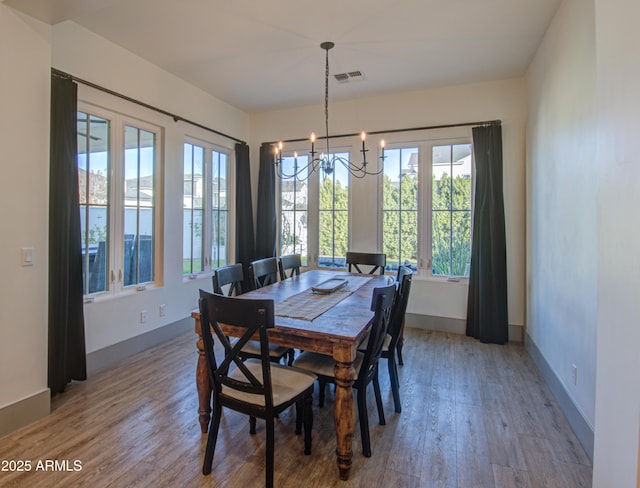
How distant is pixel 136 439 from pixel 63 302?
119cm

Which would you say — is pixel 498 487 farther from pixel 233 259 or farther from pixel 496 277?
pixel 233 259

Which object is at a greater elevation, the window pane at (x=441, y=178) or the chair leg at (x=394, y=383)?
the window pane at (x=441, y=178)

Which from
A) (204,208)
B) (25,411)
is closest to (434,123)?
(204,208)

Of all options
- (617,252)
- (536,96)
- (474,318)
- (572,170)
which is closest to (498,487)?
(617,252)

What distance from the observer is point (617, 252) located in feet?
4.12

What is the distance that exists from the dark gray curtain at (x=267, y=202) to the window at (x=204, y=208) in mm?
482

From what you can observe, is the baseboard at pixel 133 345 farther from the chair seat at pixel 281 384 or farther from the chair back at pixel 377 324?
the chair back at pixel 377 324

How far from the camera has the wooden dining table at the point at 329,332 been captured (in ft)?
5.96

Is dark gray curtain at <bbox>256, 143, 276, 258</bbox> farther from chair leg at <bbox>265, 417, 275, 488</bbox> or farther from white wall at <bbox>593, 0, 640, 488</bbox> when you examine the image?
white wall at <bbox>593, 0, 640, 488</bbox>

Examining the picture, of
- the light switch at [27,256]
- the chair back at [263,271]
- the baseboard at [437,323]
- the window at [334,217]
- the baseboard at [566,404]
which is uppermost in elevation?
the window at [334,217]

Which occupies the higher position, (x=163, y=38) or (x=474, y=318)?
(x=163, y=38)

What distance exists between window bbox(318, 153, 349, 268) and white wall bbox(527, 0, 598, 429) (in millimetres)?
2217

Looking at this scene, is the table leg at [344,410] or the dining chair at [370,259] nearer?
the table leg at [344,410]

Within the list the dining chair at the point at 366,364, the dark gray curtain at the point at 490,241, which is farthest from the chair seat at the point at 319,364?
the dark gray curtain at the point at 490,241
